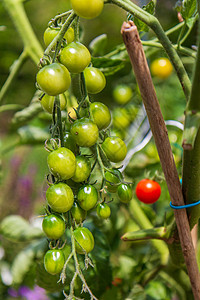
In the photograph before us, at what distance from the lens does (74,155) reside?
270mm

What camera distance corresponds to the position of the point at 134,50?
0.25 m

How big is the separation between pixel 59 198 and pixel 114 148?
6 centimetres

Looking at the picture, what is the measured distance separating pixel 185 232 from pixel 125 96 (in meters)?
Result: 0.27

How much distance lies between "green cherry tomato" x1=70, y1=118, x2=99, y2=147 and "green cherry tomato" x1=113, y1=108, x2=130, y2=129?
0.88ft

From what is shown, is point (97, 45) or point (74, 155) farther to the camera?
point (97, 45)

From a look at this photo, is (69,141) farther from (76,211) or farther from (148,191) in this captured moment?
(148,191)

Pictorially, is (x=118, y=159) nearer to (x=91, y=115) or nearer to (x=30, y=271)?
(x=91, y=115)

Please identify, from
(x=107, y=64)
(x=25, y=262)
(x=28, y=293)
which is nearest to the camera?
(x=107, y=64)

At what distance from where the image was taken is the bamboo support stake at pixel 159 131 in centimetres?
25

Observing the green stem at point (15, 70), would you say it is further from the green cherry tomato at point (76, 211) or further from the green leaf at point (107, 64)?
the green cherry tomato at point (76, 211)

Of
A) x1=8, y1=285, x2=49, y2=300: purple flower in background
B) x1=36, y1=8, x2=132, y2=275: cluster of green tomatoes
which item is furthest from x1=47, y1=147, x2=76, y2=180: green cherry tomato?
x1=8, y1=285, x2=49, y2=300: purple flower in background

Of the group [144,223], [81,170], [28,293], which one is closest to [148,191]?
[144,223]

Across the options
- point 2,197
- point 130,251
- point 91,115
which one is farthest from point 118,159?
point 2,197

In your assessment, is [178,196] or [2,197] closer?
[178,196]
